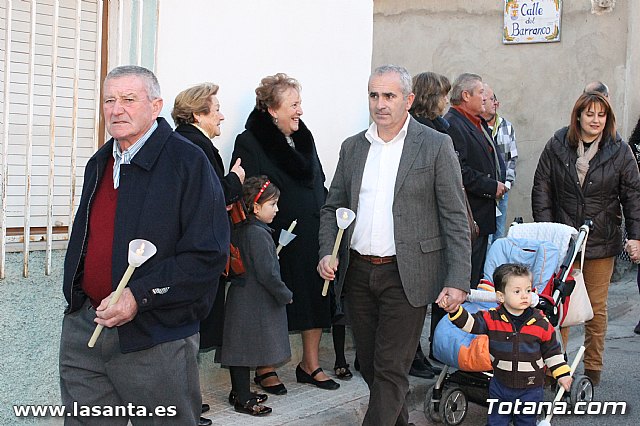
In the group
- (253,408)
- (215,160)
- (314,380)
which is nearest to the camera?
(215,160)

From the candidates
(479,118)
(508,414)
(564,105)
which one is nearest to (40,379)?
(508,414)

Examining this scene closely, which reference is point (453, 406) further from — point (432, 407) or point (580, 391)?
point (580, 391)

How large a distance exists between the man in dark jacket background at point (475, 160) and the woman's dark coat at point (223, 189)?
224 cm

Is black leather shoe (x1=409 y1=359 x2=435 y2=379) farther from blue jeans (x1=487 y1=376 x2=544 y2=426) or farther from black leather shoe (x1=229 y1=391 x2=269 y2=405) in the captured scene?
blue jeans (x1=487 y1=376 x2=544 y2=426)

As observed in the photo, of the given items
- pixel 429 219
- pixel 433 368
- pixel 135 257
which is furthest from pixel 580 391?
pixel 135 257

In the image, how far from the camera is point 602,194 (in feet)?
22.2

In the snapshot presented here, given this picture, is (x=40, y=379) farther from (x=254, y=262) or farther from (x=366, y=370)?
(x=366, y=370)

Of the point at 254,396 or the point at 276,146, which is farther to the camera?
the point at 276,146

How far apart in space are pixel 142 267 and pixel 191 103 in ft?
7.07

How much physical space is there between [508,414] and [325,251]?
140 centimetres

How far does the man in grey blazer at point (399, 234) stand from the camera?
15.8 ft

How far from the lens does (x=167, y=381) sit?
3527 millimetres

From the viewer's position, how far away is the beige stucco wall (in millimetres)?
11352

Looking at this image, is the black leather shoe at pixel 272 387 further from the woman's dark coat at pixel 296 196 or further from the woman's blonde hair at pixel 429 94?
the woman's blonde hair at pixel 429 94
